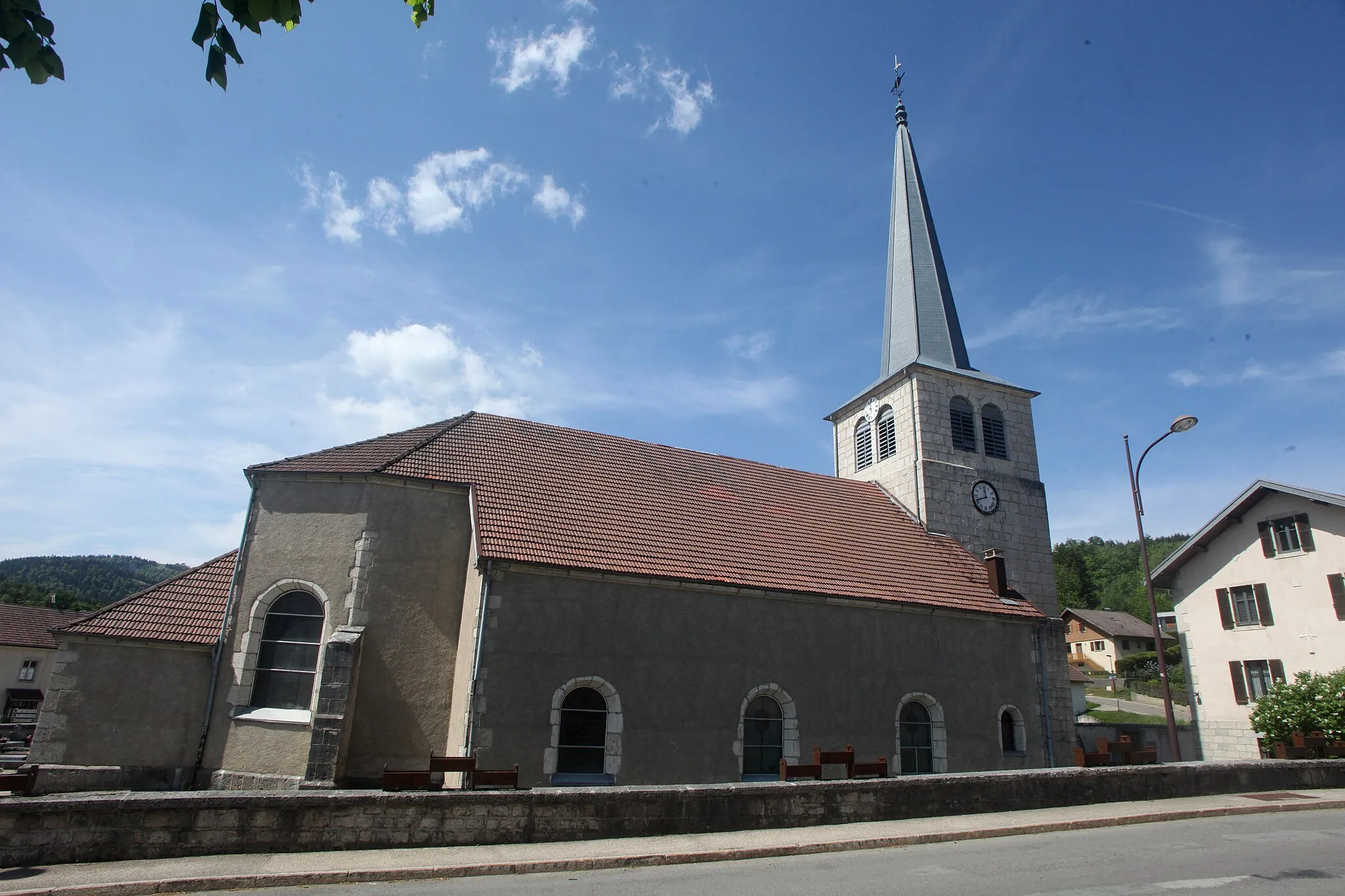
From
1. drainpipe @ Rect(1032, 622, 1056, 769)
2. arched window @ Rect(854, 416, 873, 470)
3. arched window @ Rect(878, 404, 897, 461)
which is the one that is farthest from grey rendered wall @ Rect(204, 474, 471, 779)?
arched window @ Rect(854, 416, 873, 470)

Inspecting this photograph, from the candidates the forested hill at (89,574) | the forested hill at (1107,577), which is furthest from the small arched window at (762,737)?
the forested hill at (89,574)

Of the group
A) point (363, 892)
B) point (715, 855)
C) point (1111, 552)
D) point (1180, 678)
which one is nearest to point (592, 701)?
point (715, 855)

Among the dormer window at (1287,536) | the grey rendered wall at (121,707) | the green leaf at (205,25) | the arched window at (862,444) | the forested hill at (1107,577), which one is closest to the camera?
the green leaf at (205,25)

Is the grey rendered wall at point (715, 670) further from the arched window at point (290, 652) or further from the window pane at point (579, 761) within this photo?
the arched window at point (290, 652)

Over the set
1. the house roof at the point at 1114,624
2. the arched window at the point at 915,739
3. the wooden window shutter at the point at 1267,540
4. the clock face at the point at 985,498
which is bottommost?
the arched window at the point at 915,739

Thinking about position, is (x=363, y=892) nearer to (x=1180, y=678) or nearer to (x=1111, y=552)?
(x=1180, y=678)

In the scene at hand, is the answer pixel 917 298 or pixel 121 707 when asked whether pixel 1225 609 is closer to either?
pixel 917 298

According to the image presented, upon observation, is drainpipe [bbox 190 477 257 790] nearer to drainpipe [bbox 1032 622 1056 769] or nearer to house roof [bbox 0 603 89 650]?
drainpipe [bbox 1032 622 1056 769]

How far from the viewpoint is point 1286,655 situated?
73.2ft

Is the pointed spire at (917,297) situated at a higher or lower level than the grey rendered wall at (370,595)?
higher

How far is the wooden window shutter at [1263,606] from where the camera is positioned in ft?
75.2

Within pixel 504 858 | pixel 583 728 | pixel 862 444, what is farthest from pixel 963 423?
pixel 504 858

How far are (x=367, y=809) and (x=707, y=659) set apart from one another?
8303 millimetres

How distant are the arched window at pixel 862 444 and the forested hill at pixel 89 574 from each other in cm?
10095
